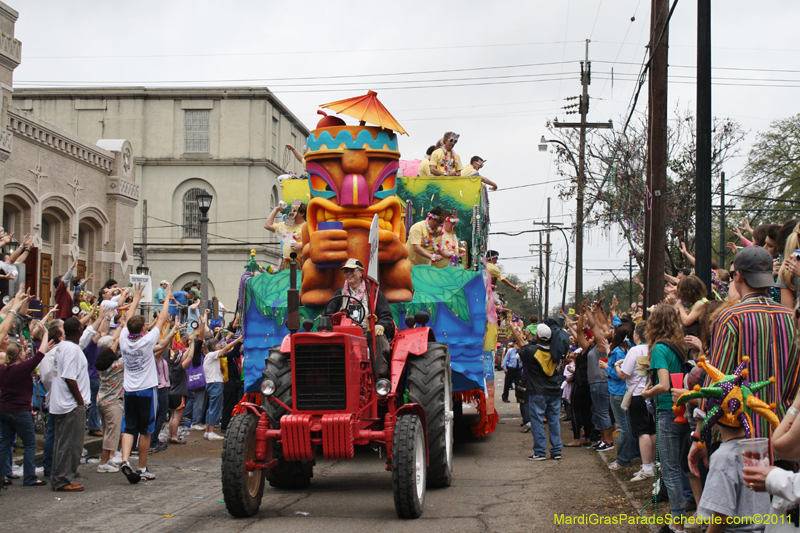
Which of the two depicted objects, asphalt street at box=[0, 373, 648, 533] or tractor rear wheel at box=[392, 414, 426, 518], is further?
asphalt street at box=[0, 373, 648, 533]

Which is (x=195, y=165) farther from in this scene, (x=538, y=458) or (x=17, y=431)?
(x=538, y=458)

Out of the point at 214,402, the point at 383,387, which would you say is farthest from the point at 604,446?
the point at 214,402

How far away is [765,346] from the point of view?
→ 4.80m

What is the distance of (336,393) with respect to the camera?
282 inches

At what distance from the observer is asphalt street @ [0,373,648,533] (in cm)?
704

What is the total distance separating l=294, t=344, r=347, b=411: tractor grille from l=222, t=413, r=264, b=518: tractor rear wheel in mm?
514

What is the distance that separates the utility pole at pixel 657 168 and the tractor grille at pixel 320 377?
6.58 m

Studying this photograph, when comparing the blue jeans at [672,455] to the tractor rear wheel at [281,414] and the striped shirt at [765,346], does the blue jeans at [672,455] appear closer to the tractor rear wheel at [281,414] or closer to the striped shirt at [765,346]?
the striped shirt at [765,346]

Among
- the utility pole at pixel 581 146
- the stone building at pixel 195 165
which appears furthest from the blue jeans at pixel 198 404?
the stone building at pixel 195 165

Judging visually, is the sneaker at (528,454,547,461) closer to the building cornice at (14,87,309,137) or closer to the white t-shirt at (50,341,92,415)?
the white t-shirt at (50,341,92,415)

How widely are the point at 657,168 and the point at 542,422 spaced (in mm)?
4350

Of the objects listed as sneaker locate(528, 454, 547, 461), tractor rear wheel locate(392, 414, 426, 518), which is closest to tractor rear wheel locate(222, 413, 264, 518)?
tractor rear wheel locate(392, 414, 426, 518)

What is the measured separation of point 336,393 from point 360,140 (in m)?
3.80

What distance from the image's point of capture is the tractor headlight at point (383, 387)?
24.2ft
